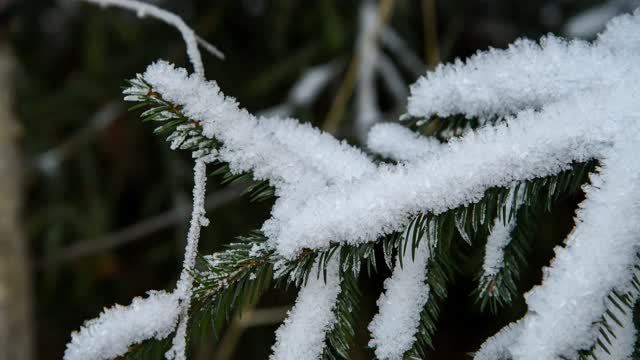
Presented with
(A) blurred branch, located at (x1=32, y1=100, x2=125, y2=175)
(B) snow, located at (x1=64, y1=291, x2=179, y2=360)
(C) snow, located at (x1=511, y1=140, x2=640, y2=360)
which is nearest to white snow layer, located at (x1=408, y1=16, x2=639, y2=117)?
(C) snow, located at (x1=511, y1=140, x2=640, y2=360)

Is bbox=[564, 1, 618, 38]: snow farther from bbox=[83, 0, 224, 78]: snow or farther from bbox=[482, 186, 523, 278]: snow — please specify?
bbox=[83, 0, 224, 78]: snow

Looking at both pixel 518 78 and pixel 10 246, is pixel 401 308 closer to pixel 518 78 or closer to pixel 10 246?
pixel 518 78

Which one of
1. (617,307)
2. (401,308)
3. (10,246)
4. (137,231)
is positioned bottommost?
(617,307)

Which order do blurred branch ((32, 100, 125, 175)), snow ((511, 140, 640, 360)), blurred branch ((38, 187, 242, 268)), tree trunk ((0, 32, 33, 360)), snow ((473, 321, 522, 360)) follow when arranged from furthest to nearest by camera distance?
blurred branch ((32, 100, 125, 175)), blurred branch ((38, 187, 242, 268)), tree trunk ((0, 32, 33, 360)), snow ((473, 321, 522, 360)), snow ((511, 140, 640, 360))

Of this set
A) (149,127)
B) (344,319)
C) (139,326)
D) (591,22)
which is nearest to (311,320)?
(344,319)

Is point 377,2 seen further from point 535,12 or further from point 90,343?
point 90,343

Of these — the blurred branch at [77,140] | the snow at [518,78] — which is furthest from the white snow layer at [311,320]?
the blurred branch at [77,140]
